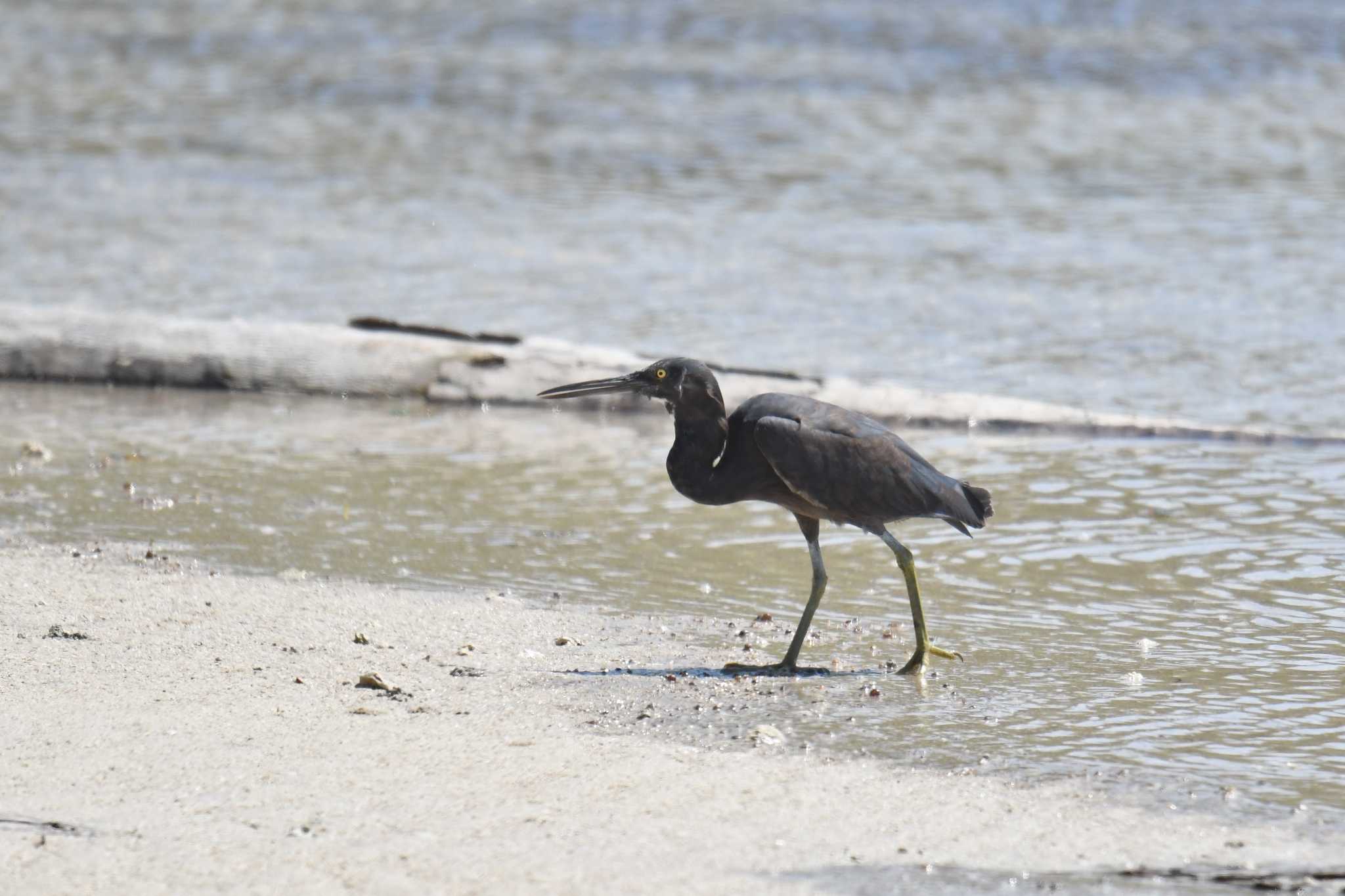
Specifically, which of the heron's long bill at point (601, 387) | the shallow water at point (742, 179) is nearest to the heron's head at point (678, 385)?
the heron's long bill at point (601, 387)

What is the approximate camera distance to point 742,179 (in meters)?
16.6

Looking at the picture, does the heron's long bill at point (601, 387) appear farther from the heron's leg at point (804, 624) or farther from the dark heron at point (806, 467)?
the heron's leg at point (804, 624)

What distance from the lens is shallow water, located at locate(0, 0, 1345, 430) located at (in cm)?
1102

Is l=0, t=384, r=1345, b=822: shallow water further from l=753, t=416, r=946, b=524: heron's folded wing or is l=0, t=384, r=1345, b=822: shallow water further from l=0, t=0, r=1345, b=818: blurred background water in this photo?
l=753, t=416, r=946, b=524: heron's folded wing

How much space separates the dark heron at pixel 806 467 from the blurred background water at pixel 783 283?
0.36 m

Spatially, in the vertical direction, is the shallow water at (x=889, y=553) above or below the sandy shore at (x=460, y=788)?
above

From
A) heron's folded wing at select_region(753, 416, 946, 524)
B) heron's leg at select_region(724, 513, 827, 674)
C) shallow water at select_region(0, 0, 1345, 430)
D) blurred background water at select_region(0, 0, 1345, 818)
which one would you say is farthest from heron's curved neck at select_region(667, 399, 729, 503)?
shallow water at select_region(0, 0, 1345, 430)

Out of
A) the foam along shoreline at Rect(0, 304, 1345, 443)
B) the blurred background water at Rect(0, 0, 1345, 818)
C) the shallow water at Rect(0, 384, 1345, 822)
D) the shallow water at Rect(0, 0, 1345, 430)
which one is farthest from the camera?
the shallow water at Rect(0, 0, 1345, 430)

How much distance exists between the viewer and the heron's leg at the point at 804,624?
517 cm

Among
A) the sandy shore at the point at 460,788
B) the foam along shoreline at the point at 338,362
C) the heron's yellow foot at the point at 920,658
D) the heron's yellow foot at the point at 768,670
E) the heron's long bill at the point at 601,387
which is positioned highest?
the heron's long bill at the point at 601,387

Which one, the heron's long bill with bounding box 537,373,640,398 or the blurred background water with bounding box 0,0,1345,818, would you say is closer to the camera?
the heron's long bill with bounding box 537,373,640,398

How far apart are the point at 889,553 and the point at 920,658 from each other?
153cm

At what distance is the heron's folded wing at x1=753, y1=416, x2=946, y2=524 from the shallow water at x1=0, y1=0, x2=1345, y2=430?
401 cm

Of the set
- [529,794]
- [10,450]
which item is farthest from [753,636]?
[10,450]
